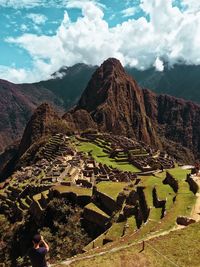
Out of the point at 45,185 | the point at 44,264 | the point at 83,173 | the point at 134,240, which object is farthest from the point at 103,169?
the point at 44,264

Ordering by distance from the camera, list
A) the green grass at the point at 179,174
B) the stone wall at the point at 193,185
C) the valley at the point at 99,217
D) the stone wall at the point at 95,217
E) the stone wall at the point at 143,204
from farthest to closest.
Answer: the green grass at the point at 179,174, the stone wall at the point at 95,217, the stone wall at the point at 193,185, the stone wall at the point at 143,204, the valley at the point at 99,217

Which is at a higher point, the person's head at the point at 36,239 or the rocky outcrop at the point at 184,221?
the person's head at the point at 36,239

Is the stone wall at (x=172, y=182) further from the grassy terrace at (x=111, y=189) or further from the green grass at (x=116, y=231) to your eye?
the green grass at (x=116, y=231)

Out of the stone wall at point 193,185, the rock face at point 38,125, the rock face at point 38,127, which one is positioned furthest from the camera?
the rock face at point 38,125

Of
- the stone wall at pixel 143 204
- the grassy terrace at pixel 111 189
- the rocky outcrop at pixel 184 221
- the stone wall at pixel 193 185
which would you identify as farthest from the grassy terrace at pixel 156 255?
the grassy terrace at pixel 111 189

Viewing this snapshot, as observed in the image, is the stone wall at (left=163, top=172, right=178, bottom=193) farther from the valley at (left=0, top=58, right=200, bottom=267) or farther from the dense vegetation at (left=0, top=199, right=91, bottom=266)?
the dense vegetation at (left=0, top=199, right=91, bottom=266)

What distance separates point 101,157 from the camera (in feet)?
316

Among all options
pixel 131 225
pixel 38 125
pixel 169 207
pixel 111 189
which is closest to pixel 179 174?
pixel 111 189

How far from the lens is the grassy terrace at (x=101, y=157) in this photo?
281 feet

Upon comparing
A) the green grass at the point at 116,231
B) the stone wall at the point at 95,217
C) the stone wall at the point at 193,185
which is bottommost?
the stone wall at the point at 95,217

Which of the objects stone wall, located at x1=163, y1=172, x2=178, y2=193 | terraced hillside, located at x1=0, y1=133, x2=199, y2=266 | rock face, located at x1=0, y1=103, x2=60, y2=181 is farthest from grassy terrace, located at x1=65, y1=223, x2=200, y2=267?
rock face, located at x1=0, y1=103, x2=60, y2=181

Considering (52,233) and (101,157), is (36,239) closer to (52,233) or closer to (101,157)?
(52,233)

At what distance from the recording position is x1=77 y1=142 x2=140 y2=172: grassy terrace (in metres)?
85.7

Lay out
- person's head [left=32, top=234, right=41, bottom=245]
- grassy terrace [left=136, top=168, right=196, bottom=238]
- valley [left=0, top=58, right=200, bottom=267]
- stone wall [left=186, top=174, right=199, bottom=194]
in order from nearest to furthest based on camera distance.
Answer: person's head [left=32, top=234, right=41, bottom=245] < valley [left=0, top=58, right=200, bottom=267] < grassy terrace [left=136, top=168, right=196, bottom=238] < stone wall [left=186, top=174, right=199, bottom=194]
